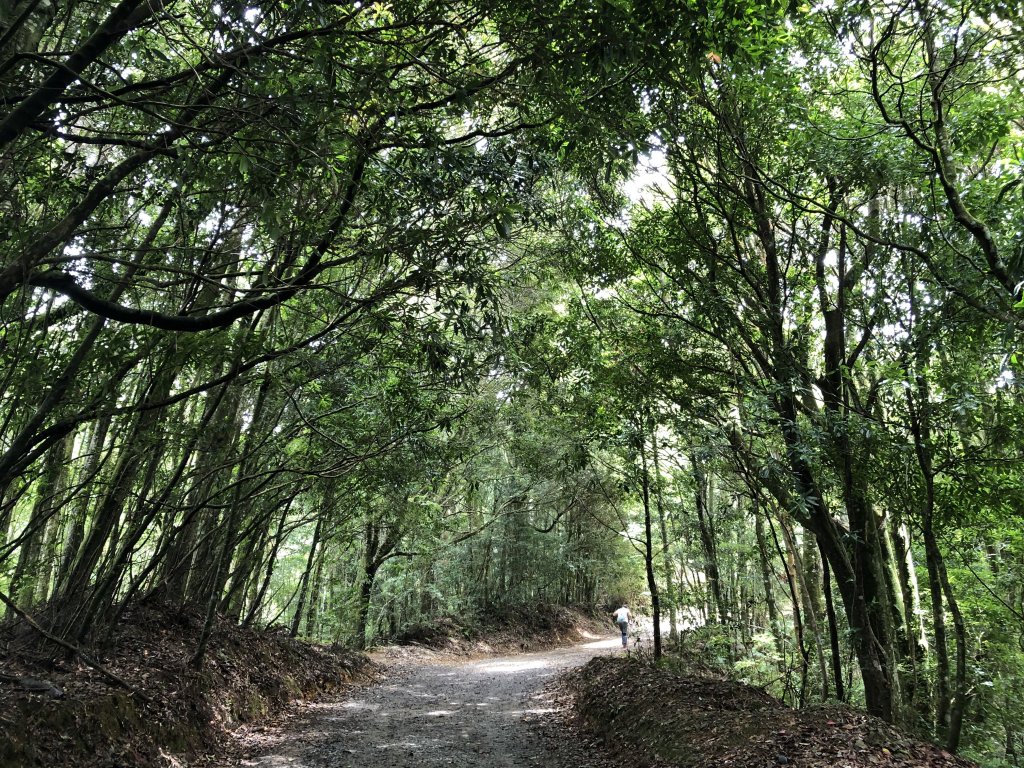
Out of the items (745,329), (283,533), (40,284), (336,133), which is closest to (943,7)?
(745,329)

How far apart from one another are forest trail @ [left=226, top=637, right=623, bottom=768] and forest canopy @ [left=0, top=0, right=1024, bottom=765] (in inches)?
83.2

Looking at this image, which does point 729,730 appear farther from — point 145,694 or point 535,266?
point 535,266

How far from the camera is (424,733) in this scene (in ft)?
26.0

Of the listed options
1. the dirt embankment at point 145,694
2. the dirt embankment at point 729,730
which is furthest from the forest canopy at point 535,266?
the dirt embankment at point 729,730

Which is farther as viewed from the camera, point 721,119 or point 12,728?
point 721,119

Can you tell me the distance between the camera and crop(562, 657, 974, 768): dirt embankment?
4.64 m

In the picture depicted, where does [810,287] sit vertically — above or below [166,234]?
below

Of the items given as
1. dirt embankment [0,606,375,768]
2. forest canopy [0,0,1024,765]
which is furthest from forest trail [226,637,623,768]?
forest canopy [0,0,1024,765]

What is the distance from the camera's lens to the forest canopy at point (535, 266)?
392 cm

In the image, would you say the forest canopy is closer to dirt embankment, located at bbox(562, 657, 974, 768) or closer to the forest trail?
dirt embankment, located at bbox(562, 657, 974, 768)

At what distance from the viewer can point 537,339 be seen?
9625 millimetres

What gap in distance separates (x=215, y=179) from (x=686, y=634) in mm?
12068

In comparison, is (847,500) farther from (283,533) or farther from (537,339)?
(283,533)

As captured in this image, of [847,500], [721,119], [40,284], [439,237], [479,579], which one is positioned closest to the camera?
[40,284]
